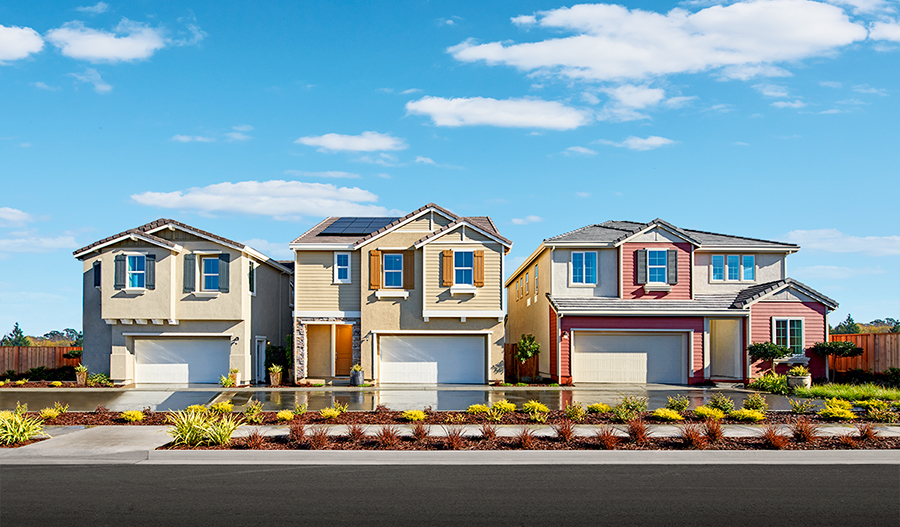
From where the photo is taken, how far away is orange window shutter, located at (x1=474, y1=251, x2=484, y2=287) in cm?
2773

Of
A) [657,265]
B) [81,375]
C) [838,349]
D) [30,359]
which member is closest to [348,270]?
[81,375]

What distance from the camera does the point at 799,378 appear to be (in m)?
25.4

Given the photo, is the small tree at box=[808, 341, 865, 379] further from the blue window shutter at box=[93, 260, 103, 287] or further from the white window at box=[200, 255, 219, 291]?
the blue window shutter at box=[93, 260, 103, 287]

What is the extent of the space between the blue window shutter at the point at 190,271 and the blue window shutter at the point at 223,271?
1.06 metres

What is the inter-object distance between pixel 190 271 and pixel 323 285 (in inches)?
214

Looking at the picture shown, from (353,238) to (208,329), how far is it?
23.3 feet

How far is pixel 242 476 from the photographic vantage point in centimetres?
1030

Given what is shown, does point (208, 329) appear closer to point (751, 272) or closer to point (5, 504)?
point (5, 504)

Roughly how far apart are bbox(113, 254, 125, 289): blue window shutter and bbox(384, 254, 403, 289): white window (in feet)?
34.9

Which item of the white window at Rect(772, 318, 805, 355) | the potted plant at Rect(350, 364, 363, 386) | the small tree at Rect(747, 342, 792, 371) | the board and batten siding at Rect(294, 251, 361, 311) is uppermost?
the board and batten siding at Rect(294, 251, 361, 311)

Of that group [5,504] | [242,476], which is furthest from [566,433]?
[5,504]

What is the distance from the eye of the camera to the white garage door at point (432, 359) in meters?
28.4

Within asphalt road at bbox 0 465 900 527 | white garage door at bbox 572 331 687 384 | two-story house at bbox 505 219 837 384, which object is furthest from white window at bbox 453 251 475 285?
asphalt road at bbox 0 465 900 527

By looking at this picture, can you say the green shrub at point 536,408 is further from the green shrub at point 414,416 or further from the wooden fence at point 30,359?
the wooden fence at point 30,359
